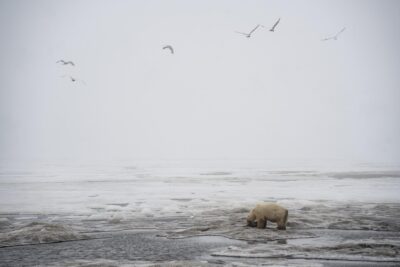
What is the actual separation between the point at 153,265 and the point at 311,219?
876 cm

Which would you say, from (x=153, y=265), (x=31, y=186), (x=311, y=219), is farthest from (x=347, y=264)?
(x=31, y=186)

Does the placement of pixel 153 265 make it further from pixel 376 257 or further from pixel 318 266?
pixel 376 257

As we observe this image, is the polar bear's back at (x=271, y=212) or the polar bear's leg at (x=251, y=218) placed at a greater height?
the polar bear's back at (x=271, y=212)

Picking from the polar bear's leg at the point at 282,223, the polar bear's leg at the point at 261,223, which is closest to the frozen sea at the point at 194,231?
the polar bear's leg at the point at 282,223

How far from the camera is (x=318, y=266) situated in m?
11.3

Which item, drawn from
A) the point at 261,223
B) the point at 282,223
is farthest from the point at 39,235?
the point at 282,223

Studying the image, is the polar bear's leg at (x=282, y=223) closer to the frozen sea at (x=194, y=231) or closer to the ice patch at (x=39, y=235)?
A: the frozen sea at (x=194, y=231)

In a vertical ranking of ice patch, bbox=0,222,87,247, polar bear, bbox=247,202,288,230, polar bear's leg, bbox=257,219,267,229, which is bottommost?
ice patch, bbox=0,222,87,247

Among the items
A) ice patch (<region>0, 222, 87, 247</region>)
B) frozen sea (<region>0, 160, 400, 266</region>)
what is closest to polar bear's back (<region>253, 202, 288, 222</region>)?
frozen sea (<region>0, 160, 400, 266</region>)

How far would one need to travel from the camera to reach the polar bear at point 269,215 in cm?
1636

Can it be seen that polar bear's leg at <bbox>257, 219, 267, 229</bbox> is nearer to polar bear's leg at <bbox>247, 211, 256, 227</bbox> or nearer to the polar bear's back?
the polar bear's back

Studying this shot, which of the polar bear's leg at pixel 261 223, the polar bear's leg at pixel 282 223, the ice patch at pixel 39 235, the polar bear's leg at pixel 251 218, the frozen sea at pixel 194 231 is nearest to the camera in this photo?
the frozen sea at pixel 194 231

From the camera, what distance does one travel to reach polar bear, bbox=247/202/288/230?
53.7ft

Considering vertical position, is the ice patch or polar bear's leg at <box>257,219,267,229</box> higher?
polar bear's leg at <box>257,219,267,229</box>
